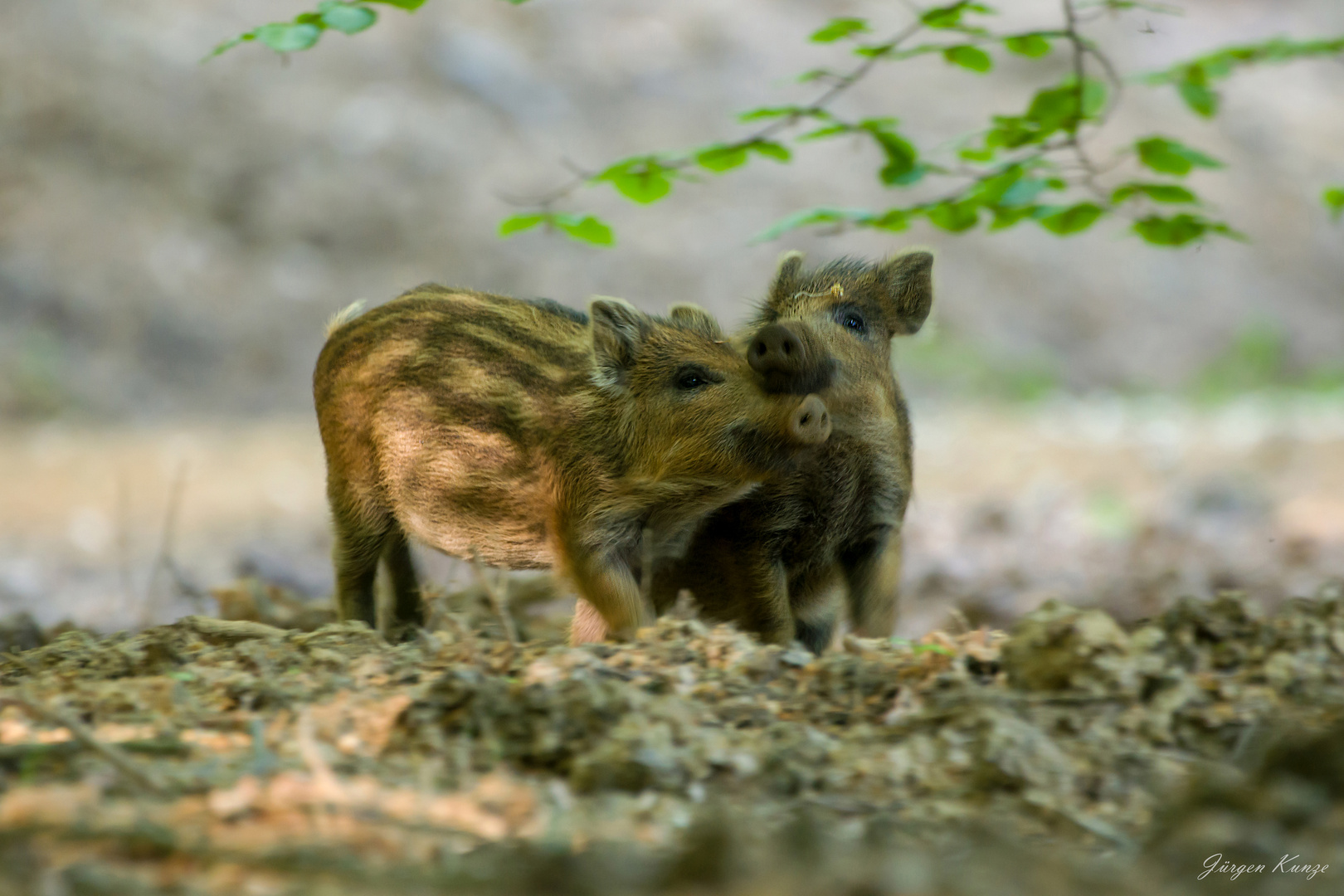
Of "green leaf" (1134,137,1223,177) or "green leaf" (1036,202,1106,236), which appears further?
"green leaf" (1036,202,1106,236)

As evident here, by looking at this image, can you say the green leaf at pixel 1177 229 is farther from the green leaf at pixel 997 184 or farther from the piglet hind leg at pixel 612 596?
the piglet hind leg at pixel 612 596

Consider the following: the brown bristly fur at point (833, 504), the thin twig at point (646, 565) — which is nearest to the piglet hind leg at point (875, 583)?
the brown bristly fur at point (833, 504)

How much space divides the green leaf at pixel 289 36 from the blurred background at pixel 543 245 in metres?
5.09

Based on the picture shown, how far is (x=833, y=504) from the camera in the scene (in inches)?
146

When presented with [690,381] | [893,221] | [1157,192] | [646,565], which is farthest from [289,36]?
[1157,192]

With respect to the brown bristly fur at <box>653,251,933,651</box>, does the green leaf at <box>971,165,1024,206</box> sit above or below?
above

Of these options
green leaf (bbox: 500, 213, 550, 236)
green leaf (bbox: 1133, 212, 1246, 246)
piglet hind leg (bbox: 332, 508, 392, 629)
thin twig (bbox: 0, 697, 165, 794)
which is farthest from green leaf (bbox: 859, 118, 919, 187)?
thin twig (bbox: 0, 697, 165, 794)

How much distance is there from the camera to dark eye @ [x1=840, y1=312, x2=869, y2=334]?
12.5 feet

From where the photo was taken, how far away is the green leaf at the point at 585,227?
150 inches

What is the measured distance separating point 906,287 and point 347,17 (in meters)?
1.85

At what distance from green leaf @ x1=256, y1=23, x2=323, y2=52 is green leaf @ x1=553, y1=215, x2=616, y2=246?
2.94 feet

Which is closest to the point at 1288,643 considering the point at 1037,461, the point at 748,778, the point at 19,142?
the point at 748,778

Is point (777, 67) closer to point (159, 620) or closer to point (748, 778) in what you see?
point (159, 620)

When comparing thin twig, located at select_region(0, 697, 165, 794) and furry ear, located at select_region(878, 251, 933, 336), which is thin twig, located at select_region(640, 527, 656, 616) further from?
thin twig, located at select_region(0, 697, 165, 794)
